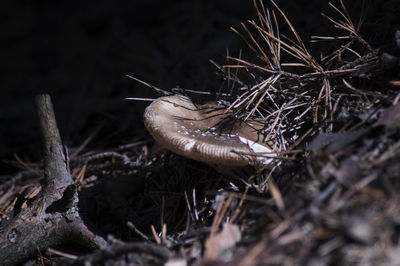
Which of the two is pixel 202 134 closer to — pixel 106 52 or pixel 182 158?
pixel 182 158

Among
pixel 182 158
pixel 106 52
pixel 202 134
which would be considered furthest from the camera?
pixel 106 52

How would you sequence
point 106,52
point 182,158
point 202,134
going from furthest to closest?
point 106,52 → point 182,158 → point 202,134

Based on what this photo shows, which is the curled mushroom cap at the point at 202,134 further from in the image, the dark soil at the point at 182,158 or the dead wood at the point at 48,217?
the dead wood at the point at 48,217

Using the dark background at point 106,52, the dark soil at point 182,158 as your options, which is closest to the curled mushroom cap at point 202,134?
the dark soil at point 182,158

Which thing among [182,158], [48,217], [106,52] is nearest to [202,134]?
[182,158]

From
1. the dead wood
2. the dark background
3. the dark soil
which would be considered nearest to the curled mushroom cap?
the dark soil

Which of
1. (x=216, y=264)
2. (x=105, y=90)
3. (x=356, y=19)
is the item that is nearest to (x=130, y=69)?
(x=105, y=90)

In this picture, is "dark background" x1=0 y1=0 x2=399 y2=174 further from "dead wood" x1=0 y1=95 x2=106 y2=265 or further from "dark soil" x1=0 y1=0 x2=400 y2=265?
"dead wood" x1=0 y1=95 x2=106 y2=265
